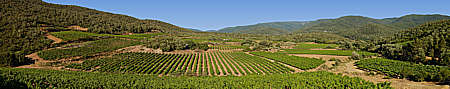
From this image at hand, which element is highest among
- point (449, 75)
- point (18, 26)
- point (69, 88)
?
point (18, 26)

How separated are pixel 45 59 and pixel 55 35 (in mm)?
38456

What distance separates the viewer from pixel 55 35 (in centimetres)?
7844

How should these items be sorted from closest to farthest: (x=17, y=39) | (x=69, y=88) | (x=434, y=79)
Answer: (x=69, y=88)
(x=434, y=79)
(x=17, y=39)

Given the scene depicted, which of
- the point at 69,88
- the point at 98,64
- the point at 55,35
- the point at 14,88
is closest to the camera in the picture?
the point at 14,88

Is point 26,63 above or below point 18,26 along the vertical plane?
below

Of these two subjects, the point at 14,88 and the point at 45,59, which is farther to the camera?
the point at 45,59

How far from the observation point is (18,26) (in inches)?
3140

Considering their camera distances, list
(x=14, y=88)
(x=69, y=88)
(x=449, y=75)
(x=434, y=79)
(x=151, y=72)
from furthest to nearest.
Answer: (x=151, y=72)
(x=434, y=79)
(x=449, y=75)
(x=69, y=88)
(x=14, y=88)

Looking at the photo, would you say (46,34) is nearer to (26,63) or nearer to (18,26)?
(18,26)

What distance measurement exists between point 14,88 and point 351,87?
3806cm

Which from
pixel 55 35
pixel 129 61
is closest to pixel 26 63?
pixel 129 61

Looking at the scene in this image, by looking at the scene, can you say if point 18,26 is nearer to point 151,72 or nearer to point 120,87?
point 151,72

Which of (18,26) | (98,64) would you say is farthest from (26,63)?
(18,26)

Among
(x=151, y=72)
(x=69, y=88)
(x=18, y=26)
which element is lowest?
(x=151, y=72)
